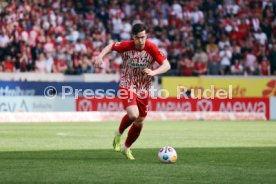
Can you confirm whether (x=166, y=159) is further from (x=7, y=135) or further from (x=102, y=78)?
(x=102, y=78)

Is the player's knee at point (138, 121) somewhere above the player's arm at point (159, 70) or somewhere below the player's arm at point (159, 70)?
below

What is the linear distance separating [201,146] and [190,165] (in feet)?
17.4

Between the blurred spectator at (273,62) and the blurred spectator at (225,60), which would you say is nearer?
the blurred spectator at (225,60)

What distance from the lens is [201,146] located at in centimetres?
1909

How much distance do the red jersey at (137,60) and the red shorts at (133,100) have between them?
0.42 feet

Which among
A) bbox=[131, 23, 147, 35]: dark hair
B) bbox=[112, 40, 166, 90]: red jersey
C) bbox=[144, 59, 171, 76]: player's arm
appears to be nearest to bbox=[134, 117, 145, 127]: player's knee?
bbox=[112, 40, 166, 90]: red jersey

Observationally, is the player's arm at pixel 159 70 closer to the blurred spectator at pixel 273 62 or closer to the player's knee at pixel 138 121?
the player's knee at pixel 138 121

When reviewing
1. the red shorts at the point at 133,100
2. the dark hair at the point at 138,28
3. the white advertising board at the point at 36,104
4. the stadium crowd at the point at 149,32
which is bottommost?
the white advertising board at the point at 36,104

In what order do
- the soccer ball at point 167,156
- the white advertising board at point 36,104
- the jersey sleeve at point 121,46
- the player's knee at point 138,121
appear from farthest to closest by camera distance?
the white advertising board at point 36,104
the player's knee at point 138,121
the jersey sleeve at point 121,46
the soccer ball at point 167,156

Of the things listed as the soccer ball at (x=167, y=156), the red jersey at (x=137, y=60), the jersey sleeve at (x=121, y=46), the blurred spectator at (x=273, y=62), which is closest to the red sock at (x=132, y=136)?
the red jersey at (x=137, y=60)

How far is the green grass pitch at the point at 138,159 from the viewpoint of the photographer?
11672 millimetres

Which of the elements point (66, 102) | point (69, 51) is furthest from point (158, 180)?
point (69, 51)

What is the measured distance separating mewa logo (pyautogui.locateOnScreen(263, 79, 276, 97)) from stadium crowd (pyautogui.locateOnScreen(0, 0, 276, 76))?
3.07ft

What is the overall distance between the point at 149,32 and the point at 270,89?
6.40 meters
